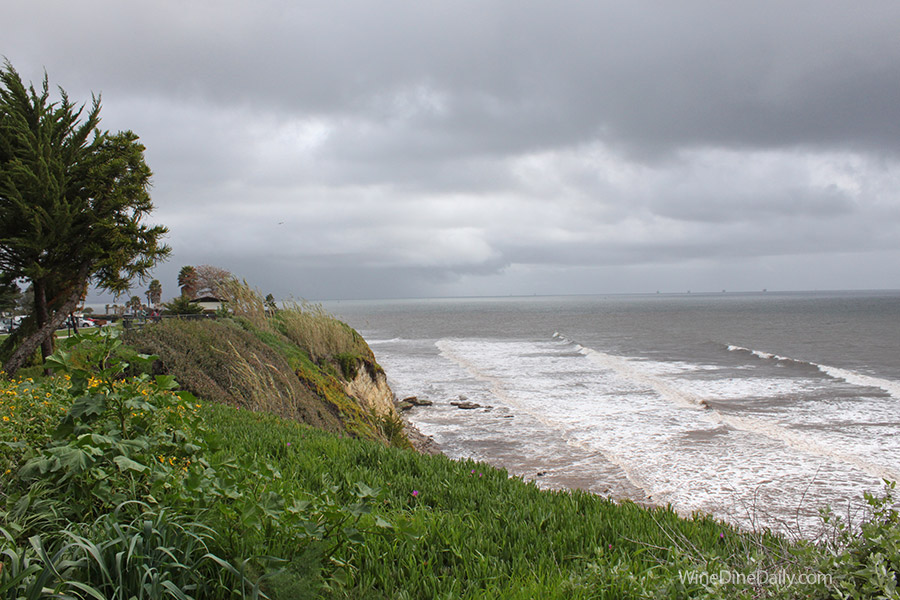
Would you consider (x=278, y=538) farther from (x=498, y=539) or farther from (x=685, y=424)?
(x=685, y=424)

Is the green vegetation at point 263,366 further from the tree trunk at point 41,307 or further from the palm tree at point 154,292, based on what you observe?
the palm tree at point 154,292

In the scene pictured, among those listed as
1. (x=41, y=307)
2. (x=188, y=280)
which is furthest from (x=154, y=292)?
(x=41, y=307)

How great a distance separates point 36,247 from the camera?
44.1 ft

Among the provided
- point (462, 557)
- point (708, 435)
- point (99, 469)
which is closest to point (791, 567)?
point (462, 557)

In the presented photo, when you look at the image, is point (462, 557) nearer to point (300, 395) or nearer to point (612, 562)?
point (612, 562)

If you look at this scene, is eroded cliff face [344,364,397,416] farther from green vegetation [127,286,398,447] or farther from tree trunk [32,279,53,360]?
tree trunk [32,279,53,360]

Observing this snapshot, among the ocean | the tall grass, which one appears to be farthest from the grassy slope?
the tall grass

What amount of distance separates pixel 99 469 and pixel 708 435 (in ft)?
54.8

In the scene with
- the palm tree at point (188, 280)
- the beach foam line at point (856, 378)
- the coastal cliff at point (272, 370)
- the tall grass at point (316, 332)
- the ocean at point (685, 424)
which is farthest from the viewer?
the palm tree at point (188, 280)

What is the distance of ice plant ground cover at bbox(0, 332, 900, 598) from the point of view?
2.76 m

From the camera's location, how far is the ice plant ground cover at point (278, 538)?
276 cm

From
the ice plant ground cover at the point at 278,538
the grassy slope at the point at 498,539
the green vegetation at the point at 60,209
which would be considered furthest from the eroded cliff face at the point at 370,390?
the ice plant ground cover at the point at 278,538

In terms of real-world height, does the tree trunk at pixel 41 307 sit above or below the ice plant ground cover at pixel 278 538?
above

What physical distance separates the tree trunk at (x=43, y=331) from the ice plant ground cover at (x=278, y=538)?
37.4 ft
